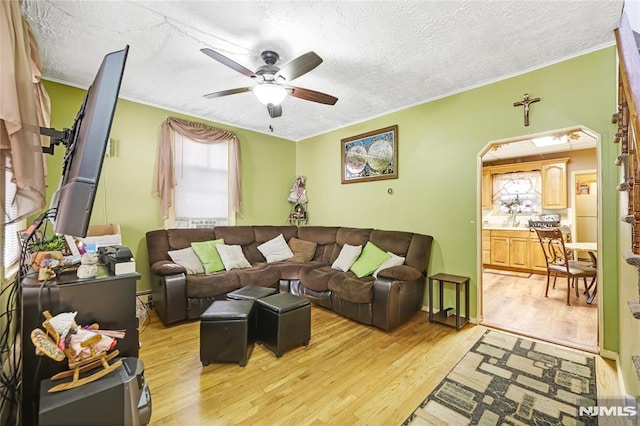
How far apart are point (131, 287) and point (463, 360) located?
8.48 ft

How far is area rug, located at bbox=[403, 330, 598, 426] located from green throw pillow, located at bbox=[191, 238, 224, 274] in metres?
2.71

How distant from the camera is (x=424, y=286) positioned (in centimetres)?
355

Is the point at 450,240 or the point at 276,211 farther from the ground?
the point at 276,211

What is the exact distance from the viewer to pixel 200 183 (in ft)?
13.8

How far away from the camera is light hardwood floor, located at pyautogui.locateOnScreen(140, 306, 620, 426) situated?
5.74 feet

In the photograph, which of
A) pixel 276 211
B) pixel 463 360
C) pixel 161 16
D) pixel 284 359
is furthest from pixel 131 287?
pixel 276 211

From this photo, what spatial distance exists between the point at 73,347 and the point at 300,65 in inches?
86.8

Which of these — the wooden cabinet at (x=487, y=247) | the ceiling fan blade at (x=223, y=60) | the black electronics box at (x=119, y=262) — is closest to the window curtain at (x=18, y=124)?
the black electronics box at (x=119, y=262)

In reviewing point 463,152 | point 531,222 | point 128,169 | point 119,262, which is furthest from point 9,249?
point 531,222

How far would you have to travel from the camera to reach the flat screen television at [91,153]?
3.72 feet

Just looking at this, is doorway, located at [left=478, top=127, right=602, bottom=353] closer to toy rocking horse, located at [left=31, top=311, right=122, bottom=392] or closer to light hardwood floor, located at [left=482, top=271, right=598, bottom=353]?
light hardwood floor, located at [left=482, top=271, right=598, bottom=353]

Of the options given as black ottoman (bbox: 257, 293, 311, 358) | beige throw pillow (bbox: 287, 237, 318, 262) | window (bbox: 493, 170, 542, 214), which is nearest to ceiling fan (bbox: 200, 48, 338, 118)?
black ottoman (bbox: 257, 293, 311, 358)

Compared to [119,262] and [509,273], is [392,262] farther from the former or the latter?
[509,273]

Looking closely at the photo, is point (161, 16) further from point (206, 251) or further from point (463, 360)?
point (463, 360)
